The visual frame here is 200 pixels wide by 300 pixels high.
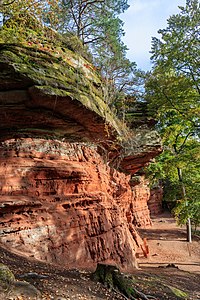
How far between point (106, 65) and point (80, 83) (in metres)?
6.54

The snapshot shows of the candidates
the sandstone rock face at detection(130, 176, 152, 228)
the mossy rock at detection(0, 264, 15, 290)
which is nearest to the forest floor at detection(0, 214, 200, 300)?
the mossy rock at detection(0, 264, 15, 290)

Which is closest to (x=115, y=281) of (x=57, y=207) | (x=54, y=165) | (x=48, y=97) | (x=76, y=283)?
(x=76, y=283)

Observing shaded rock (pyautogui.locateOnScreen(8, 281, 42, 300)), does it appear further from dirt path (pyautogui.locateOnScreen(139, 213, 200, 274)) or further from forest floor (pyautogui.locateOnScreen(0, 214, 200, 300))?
dirt path (pyautogui.locateOnScreen(139, 213, 200, 274))

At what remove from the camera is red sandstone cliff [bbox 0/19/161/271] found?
308 inches

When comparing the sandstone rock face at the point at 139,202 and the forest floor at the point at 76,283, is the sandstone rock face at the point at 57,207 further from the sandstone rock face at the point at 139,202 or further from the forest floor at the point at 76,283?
the sandstone rock face at the point at 139,202

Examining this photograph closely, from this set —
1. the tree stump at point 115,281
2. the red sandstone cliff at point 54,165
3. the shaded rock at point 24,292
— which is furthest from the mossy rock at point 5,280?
the red sandstone cliff at point 54,165

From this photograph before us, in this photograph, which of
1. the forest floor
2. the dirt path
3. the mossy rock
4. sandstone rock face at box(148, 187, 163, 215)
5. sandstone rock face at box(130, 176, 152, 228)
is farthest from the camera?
sandstone rock face at box(148, 187, 163, 215)

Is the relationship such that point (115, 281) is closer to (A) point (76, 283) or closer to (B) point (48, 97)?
(A) point (76, 283)

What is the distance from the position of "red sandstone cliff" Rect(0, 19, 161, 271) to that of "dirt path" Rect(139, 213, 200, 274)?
4.33 metres

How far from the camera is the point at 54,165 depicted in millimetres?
9484

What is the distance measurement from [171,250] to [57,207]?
40.7 ft

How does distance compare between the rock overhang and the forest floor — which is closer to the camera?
the forest floor

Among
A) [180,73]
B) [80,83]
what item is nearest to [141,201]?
[180,73]

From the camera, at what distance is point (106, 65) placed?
1504cm
